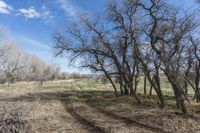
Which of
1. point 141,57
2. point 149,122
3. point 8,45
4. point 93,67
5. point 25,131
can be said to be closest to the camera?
point 25,131

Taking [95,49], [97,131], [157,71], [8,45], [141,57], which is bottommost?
[97,131]

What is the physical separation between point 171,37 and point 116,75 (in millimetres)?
10766

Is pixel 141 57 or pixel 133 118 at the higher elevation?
pixel 141 57

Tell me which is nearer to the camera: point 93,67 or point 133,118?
→ point 133,118

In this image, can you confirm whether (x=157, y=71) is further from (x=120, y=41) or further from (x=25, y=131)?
(x=25, y=131)

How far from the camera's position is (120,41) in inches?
957

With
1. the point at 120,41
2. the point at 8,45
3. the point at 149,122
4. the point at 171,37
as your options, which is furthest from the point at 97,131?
the point at 8,45

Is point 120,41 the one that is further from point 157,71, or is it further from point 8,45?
point 8,45

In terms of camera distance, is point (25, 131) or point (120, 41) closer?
point (25, 131)

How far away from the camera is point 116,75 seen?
90.0ft

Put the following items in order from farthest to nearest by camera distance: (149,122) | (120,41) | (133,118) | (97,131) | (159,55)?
1. (120,41)
2. (159,55)
3. (133,118)
4. (149,122)
5. (97,131)

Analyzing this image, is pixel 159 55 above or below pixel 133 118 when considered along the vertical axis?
above

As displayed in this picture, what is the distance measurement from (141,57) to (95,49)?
783 centimetres

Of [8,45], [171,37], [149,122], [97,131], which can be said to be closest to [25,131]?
[97,131]
